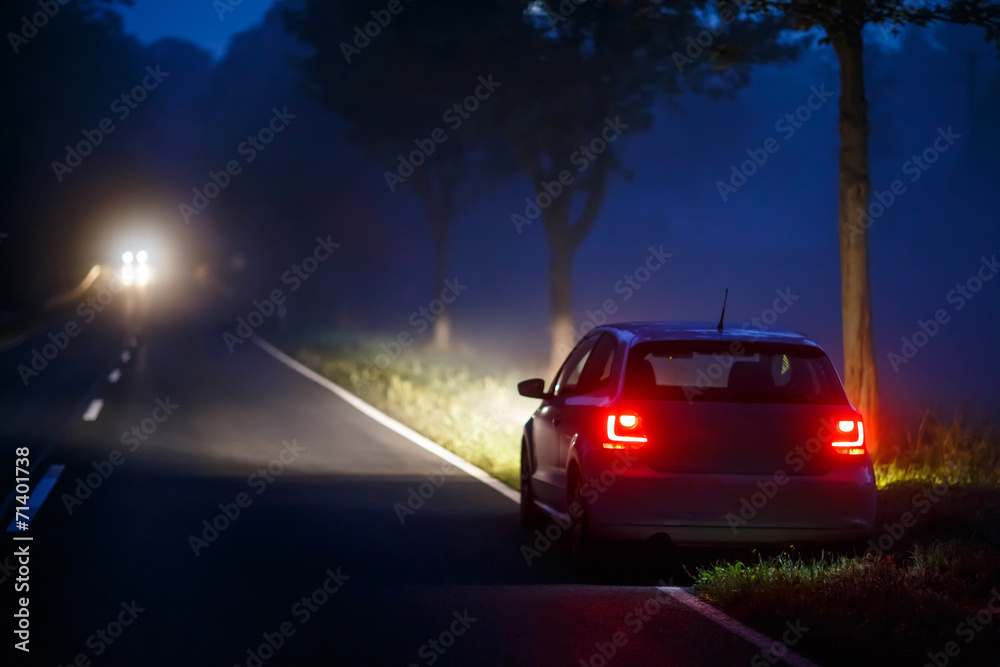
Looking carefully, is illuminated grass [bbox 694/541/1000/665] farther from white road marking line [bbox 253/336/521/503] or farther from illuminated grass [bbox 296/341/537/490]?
illuminated grass [bbox 296/341/537/490]

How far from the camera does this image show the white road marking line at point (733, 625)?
6.68 m

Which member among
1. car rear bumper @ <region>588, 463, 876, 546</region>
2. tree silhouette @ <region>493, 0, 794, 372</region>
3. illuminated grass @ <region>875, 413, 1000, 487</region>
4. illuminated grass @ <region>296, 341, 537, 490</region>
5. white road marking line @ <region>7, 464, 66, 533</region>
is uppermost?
tree silhouette @ <region>493, 0, 794, 372</region>

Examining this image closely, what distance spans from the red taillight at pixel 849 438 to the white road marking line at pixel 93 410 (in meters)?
12.7

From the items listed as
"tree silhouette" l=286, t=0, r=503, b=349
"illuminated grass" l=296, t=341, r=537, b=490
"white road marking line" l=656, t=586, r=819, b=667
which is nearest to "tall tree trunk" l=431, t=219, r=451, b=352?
"tree silhouette" l=286, t=0, r=503, b=349

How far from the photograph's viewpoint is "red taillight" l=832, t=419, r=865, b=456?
28.6ft

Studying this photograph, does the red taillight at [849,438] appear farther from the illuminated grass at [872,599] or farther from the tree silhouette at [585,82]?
the tree silhouette at [585,82]

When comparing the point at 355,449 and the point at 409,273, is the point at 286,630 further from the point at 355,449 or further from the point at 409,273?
the point at 409,273

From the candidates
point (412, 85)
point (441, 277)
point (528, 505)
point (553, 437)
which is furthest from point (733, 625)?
point (441, 277)

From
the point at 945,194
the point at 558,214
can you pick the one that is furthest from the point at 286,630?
the point at 945,194

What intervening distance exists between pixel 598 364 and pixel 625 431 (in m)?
1.46

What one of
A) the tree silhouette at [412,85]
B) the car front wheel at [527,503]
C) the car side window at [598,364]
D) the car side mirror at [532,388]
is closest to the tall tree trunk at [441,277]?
the tree silhouette at [412,85]

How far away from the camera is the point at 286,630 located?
7.25 metres

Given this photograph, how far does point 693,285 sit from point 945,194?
17314 millimetres

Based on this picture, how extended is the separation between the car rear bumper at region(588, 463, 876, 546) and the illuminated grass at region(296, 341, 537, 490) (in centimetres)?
507
